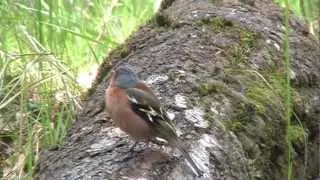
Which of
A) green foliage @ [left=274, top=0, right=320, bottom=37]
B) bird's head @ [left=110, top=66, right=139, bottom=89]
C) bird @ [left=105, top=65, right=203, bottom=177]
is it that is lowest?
green foliage @ [left=274, top=0, right=320, bottom=37]

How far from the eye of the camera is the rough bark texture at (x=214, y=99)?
10.2 feet

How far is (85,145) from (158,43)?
1204 mm

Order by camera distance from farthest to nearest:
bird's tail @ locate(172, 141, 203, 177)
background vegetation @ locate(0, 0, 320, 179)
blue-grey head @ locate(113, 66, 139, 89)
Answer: background vegetation @ locate(0, 0, 320, 179) → blue-grey head @ locate(113, 66, 139, 89) → bird's tail @ locate(172, 141, 203, 177)

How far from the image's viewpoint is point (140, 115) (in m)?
3.20

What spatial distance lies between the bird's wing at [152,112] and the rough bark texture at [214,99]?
0.09m

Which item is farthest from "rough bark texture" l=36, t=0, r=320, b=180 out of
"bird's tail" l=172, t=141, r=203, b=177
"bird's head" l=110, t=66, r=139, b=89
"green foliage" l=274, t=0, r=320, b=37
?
"green foliage" l=274, t=0, r=320, b=37

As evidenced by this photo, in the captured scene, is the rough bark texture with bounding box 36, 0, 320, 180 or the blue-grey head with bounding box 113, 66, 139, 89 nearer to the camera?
the rough bark texture with bounding box 36, 0, 320, 180

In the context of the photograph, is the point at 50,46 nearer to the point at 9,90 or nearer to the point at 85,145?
the point at 9,90

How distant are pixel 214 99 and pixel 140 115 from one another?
1.98ft

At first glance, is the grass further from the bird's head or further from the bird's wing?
the bird's wing

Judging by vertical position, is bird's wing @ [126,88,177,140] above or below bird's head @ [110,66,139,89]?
below

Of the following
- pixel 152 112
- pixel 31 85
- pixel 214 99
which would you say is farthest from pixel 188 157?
pixel 31 85

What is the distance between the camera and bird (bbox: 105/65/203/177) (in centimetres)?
311

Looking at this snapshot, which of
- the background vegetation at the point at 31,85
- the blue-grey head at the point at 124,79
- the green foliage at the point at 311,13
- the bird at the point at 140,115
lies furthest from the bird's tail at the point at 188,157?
the green foliage at the point at 311,13
